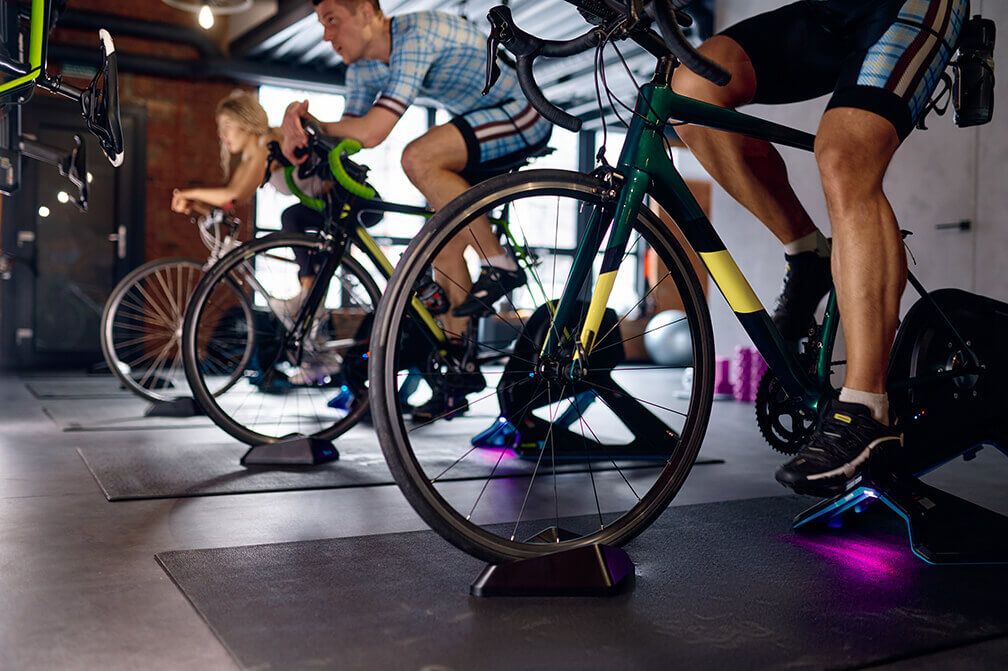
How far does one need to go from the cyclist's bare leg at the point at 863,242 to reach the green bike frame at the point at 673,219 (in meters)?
0.13

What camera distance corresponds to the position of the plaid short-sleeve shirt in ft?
7.88

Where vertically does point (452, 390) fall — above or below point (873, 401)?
below

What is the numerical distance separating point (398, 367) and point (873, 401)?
2.66ft

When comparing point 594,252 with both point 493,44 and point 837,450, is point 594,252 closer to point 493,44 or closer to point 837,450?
point 493,44

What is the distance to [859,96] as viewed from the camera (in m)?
1.46

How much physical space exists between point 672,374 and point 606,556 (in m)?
6.04

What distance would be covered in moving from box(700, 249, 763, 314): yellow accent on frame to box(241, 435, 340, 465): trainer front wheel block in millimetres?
1319

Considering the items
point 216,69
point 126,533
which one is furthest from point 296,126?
point 216,69

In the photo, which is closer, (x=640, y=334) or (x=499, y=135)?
(x=640, y=334)

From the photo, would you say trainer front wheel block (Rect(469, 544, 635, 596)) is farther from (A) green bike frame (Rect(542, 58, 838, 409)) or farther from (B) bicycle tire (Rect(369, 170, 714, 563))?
(A) green bike frame (Rect(542, 58, 838, 409))

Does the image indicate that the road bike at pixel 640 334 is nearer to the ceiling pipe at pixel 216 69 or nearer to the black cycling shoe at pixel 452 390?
the black cycling shoe at pixel 452 390

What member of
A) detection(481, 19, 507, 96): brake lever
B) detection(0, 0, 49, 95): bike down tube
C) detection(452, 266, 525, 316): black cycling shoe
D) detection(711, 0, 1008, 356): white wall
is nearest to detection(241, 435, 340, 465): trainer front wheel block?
detection(452, 266, 525, 316): black cycling shoe

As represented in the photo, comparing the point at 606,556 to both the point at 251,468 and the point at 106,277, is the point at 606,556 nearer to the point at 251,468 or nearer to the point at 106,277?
the point at 251,468

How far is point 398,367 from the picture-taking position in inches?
46.2
